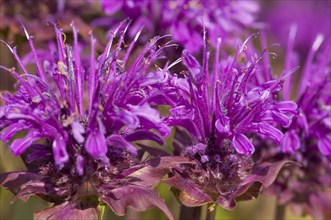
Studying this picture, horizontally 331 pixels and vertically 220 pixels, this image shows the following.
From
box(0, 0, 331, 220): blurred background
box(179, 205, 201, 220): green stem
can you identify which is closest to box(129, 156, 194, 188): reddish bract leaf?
box(179, 205, 201, 220): green stem

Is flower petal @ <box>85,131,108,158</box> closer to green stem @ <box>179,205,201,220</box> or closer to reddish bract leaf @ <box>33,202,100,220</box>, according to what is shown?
reddish bract leaf @ <box>33,202,100,220</box>

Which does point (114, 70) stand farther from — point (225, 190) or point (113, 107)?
point (225, 190)

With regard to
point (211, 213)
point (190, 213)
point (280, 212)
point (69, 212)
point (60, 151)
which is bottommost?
point (280, 212)

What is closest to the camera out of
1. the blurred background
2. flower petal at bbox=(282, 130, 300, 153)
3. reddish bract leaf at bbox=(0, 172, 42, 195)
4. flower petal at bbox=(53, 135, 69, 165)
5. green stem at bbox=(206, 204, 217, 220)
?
flower petal at bbox=(53, 135, 69, 165)

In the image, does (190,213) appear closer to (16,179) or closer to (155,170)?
(155,170)

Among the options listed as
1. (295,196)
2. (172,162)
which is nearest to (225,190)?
(172,162)

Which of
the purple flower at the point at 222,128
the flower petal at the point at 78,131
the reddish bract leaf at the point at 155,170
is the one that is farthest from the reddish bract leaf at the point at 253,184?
the flower petal at the point at 78,131

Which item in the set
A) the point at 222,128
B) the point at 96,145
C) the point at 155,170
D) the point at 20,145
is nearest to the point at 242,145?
the point at 222,128
